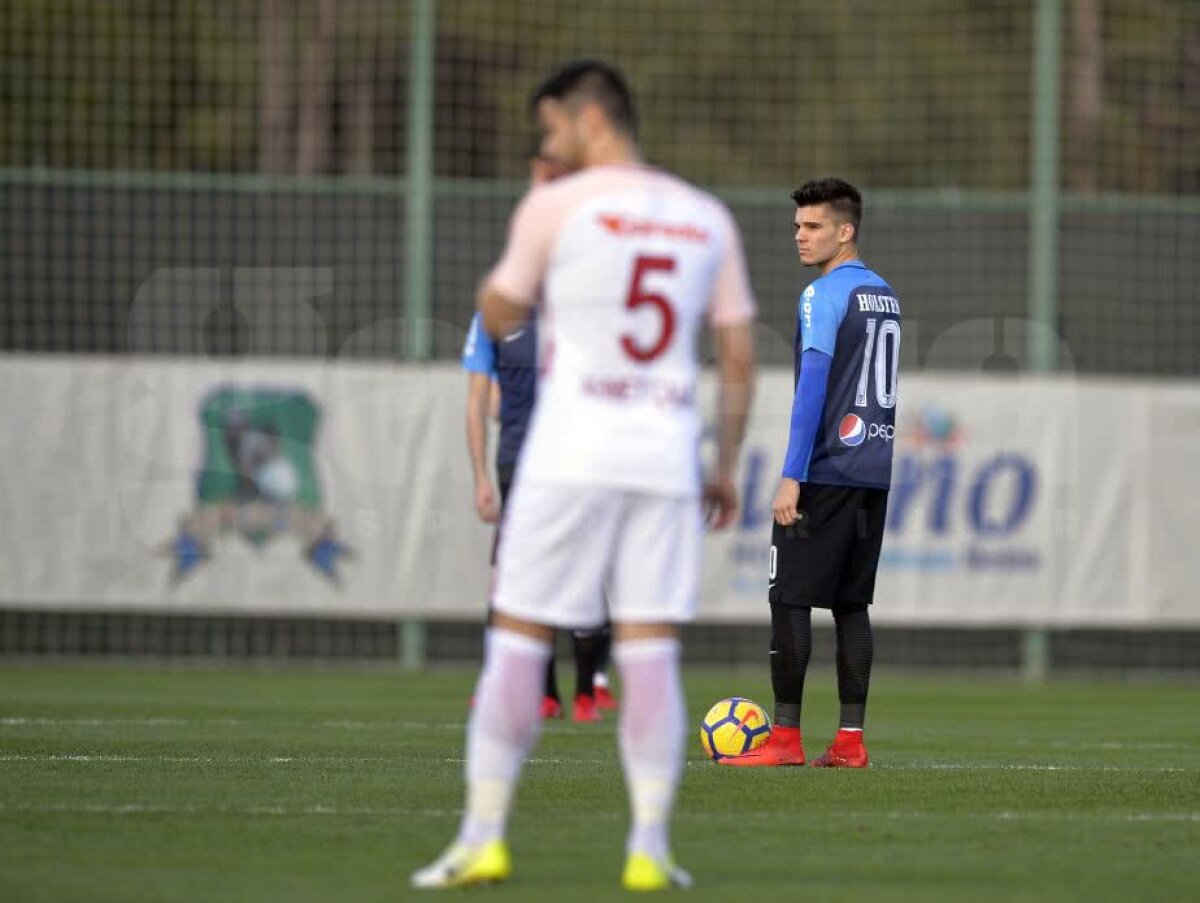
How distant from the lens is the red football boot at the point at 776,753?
8.64 m

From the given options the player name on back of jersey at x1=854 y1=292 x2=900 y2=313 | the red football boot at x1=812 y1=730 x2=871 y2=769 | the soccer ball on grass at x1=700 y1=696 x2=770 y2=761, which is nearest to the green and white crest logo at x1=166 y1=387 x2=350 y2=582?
the soccer ball on grass at x1=700 y1=696 x2=770 y2=761

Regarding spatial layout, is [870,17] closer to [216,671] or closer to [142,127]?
[142,127]

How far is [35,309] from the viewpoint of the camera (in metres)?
16.7

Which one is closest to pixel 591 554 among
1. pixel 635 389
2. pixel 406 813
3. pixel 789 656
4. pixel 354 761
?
pixel 635 389

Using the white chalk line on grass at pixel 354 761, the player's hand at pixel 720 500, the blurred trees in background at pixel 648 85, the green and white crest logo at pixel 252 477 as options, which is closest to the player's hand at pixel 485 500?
the white chalk line on grass at pixel 354 761

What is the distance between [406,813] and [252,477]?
892 cm

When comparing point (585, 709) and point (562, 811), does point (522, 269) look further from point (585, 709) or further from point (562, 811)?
point (585, 709)

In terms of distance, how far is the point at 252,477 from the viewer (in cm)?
1566

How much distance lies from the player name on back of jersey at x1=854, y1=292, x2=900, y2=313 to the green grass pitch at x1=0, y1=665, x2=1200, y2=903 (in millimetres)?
1660

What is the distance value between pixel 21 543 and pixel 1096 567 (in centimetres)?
716

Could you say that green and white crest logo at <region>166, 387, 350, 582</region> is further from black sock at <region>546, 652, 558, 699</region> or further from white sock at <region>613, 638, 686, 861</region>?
white sock at <region>613, 638, 686, 861</region>

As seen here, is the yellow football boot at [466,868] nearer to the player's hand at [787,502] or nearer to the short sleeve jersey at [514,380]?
the player's hand at [787,502]

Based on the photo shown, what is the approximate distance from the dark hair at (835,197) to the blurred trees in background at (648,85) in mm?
10335

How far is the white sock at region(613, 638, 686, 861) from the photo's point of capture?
18.2 feet
